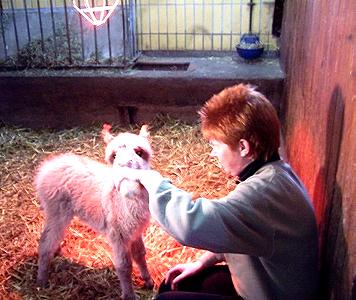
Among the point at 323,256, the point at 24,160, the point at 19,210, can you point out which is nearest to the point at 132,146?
the point at 323,256

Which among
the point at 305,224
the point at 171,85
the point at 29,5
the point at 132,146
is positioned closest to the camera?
the point at 305,224

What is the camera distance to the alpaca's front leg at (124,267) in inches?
101

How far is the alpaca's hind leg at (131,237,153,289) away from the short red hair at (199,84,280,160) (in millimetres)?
1168

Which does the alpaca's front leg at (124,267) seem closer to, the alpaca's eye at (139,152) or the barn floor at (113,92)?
the alpaca's eye at (139,152)

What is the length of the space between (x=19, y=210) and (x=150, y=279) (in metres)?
1.34

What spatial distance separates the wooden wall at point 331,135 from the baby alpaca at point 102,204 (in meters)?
0.81

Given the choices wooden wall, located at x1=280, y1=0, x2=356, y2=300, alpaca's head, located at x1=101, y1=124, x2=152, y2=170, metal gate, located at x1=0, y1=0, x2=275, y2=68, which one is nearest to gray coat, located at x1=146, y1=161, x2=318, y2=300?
wooden wall, located at x1=280, y1=0, x2=356, y2=300

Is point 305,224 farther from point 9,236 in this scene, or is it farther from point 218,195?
point 9,236

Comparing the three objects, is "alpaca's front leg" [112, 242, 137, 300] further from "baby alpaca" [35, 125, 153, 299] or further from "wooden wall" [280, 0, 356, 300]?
"wooden wall" [280, 0, 356, 300]

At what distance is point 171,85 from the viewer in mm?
4953

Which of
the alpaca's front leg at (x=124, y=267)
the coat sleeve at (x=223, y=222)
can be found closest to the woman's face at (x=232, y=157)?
the coat sleeve at (x=223, y=222)

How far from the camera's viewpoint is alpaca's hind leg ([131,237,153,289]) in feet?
9.06

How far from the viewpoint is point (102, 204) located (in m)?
2.62

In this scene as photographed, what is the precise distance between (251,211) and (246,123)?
0.31 meters
